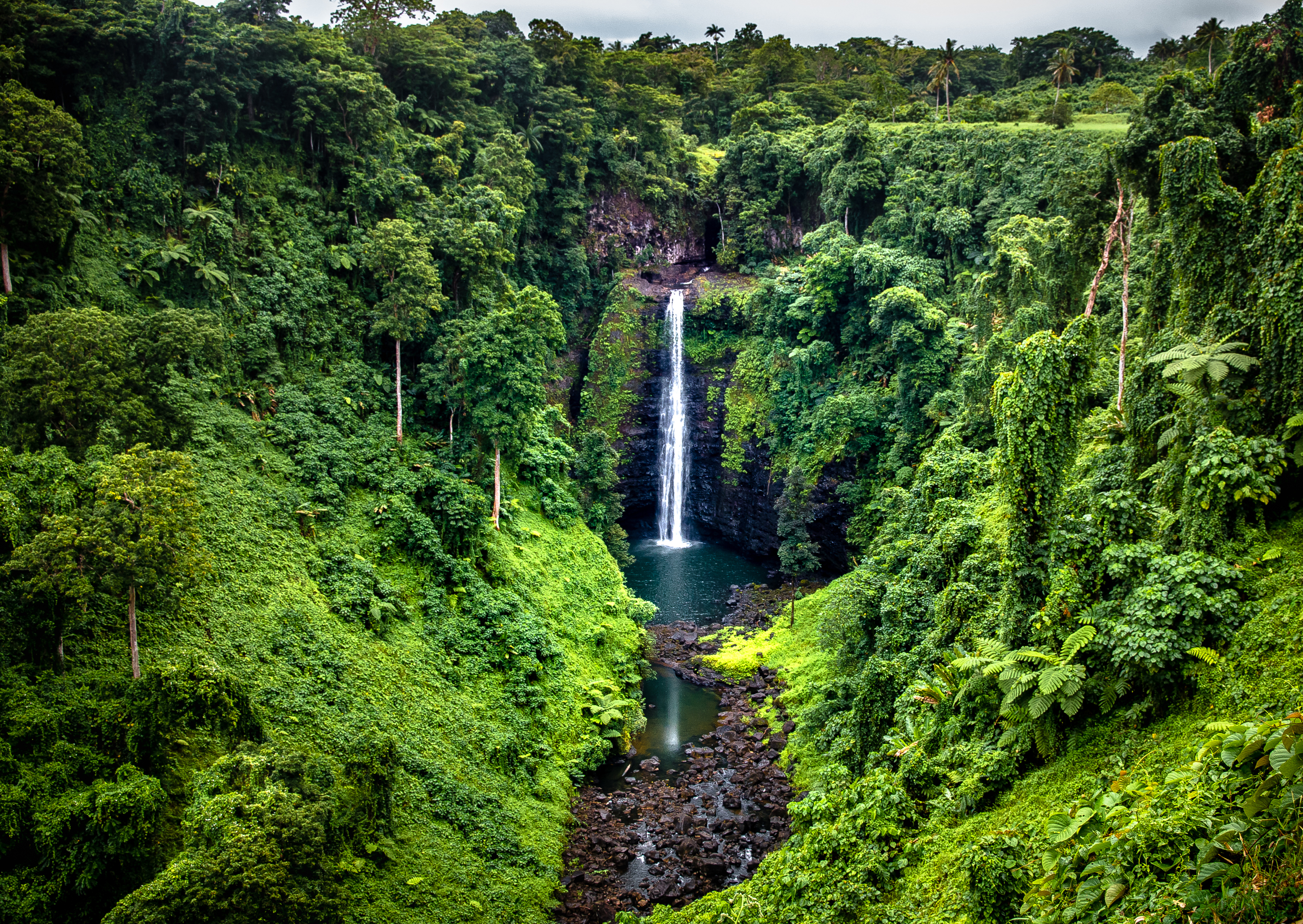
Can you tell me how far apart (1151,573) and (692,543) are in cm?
3212

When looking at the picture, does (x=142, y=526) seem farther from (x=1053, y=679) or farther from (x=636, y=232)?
(x=636, y=232)

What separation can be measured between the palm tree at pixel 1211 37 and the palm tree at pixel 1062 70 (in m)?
6.76

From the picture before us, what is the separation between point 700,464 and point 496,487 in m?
18.6

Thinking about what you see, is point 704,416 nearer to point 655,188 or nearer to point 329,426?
point 655,188

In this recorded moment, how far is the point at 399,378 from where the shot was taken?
2612 centimetres

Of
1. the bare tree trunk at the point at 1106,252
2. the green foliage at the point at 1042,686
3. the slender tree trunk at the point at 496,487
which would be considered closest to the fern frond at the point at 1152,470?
the bare tree trunk at the point at 1106,252

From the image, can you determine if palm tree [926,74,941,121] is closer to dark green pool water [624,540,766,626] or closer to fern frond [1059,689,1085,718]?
dark green pool water [624,540,766,626]

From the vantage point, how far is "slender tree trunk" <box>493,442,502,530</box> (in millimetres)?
26359

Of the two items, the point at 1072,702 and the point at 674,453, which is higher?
the point at 1072,702

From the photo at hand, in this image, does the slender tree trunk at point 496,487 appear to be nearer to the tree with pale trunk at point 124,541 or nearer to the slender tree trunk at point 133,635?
the tree with pale trunk at point 124,541

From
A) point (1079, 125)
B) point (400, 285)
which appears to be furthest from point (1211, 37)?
point (400, 285)

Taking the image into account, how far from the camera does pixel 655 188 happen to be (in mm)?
46188

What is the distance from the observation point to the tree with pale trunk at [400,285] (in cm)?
2648

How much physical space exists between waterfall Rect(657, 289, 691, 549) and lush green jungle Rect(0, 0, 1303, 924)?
322 cm
